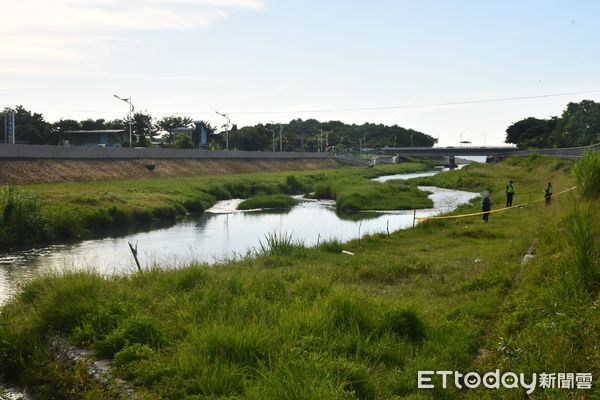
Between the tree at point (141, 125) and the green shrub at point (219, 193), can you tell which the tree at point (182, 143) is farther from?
the green shrub at point (219, 193)

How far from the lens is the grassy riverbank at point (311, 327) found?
699 cm

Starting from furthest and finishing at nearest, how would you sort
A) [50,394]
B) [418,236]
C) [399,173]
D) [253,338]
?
[399,173], [418,236], [50,394], [253,338]

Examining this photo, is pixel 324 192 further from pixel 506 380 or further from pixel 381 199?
pixel 506 380

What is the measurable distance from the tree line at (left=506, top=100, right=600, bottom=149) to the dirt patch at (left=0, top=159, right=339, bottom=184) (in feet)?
162

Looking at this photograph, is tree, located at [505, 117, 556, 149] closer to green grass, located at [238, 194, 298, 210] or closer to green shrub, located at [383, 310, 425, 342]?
green grass, located at [238, 194, 298, 210]

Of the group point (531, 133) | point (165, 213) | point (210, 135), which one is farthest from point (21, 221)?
point (531, 133)

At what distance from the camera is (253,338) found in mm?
7902

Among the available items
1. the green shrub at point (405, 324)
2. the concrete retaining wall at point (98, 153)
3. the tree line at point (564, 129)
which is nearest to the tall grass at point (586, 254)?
the green shrub at point (405, 324)

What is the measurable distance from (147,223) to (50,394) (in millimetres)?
26393

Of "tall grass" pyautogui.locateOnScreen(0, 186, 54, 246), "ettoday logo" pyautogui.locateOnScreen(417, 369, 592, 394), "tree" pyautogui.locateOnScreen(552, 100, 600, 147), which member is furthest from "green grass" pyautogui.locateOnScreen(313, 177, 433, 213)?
"tree" pyautogui.locateOnScreen(552, 100, 600, 147)

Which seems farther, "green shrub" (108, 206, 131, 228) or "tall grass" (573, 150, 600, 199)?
"green shrub" (108, 206, 131, 228)

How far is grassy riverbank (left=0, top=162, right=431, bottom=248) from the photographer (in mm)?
25859

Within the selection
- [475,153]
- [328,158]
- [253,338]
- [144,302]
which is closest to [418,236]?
[144,302]

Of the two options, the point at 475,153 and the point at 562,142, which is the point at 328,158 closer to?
the point at 475,153
